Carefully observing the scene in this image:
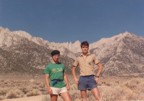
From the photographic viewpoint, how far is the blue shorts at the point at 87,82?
38.6 feet

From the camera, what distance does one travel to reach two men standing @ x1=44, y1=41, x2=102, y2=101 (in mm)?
11172

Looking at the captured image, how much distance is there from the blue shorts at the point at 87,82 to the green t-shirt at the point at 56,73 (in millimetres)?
822

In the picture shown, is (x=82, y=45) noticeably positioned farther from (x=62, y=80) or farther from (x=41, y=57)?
(x=41, y=57)

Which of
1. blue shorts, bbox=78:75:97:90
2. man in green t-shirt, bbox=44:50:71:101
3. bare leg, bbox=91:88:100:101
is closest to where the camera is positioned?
man in green t-shirt, bbox=44:50:71:101

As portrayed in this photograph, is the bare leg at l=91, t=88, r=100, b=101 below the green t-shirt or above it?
below

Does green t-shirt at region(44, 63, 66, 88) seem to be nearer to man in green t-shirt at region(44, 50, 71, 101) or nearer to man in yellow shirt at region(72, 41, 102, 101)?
man in green t-shirt at region(44, 50, 71, 101)

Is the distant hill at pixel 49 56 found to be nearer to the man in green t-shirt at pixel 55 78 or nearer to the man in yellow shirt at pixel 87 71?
the man in yellow shirt at pixel 87 71

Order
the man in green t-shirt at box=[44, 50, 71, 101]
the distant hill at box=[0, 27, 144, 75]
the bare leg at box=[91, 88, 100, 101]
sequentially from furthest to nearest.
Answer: the distant hill at box=[0, 27, 144, 75] < the bare leg at box=[91, 88, 100, 101] < the man in green t-shirt at box=[44, 50, 71, 101]

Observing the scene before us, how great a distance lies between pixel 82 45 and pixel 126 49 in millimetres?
148150

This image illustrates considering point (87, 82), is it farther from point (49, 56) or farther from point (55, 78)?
point (49, 56)

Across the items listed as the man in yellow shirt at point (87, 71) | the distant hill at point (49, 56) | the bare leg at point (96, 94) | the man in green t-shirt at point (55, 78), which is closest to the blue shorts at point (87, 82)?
the man in yellow shirt at point (87, 71)

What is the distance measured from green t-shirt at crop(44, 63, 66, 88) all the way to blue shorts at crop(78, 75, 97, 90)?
2.70 feet

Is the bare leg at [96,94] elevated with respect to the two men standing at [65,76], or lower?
lower

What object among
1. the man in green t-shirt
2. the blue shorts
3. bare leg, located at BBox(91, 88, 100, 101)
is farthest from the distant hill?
the man in green t-shirt
